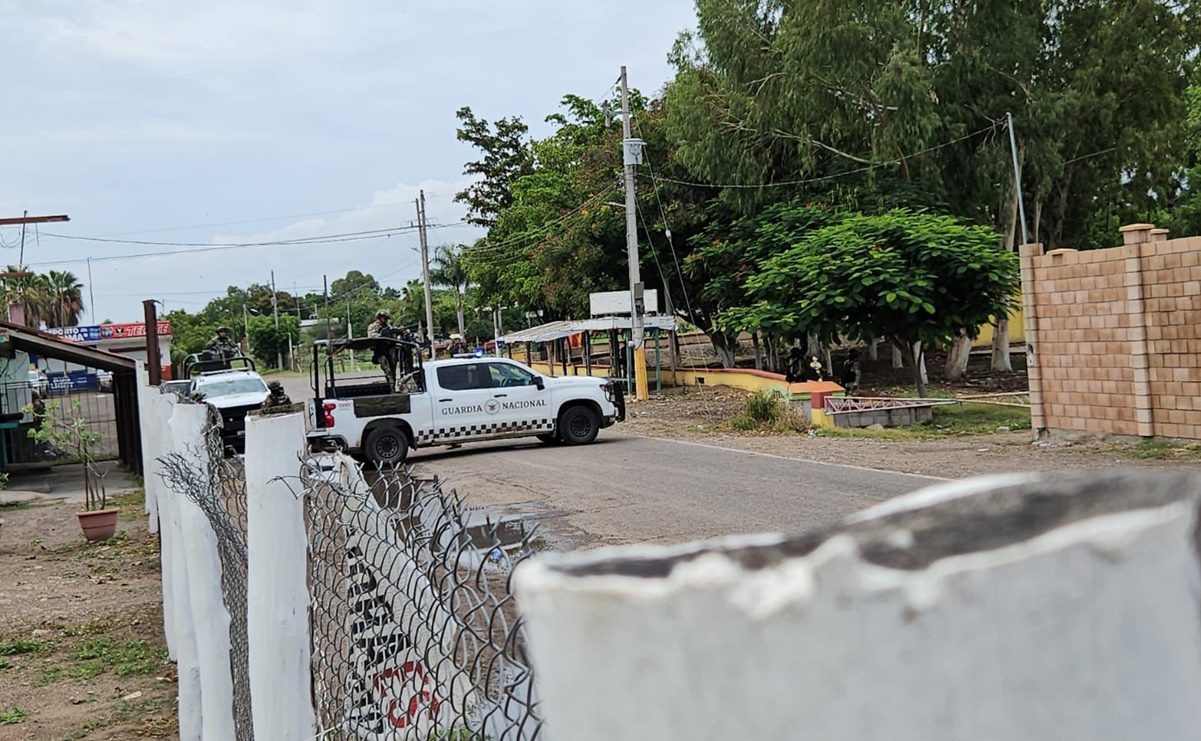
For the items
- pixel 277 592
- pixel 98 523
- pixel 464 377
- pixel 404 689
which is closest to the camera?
pixel 404 689

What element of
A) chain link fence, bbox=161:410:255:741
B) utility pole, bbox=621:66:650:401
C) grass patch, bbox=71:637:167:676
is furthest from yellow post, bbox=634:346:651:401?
chain link fence, bbox=161:410:255:741

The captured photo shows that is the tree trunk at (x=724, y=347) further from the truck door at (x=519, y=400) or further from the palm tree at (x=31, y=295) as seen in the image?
the palm tree at (x=31, y=295)

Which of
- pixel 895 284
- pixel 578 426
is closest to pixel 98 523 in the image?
pixel 578 426

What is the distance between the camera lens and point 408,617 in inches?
110

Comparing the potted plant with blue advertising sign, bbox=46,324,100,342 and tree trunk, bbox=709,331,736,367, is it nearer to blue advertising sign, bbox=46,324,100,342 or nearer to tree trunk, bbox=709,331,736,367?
tree trunk, bbox=709,331,736,367

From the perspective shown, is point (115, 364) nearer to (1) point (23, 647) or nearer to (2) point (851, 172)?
(1) point (23, 647)

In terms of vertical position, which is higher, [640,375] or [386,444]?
[640,375]

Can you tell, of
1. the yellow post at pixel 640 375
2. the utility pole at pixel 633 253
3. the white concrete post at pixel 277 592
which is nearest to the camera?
the white concrete post at pixel 277 592

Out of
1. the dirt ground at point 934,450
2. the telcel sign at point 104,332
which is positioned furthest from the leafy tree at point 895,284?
the telcel sign at point 104,332

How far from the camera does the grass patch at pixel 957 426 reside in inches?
757

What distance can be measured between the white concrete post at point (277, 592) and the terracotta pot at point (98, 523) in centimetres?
1235

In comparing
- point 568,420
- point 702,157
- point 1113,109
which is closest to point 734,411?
point 568,420

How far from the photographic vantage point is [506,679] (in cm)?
162

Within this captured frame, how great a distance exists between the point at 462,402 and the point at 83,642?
1007 centimetres
